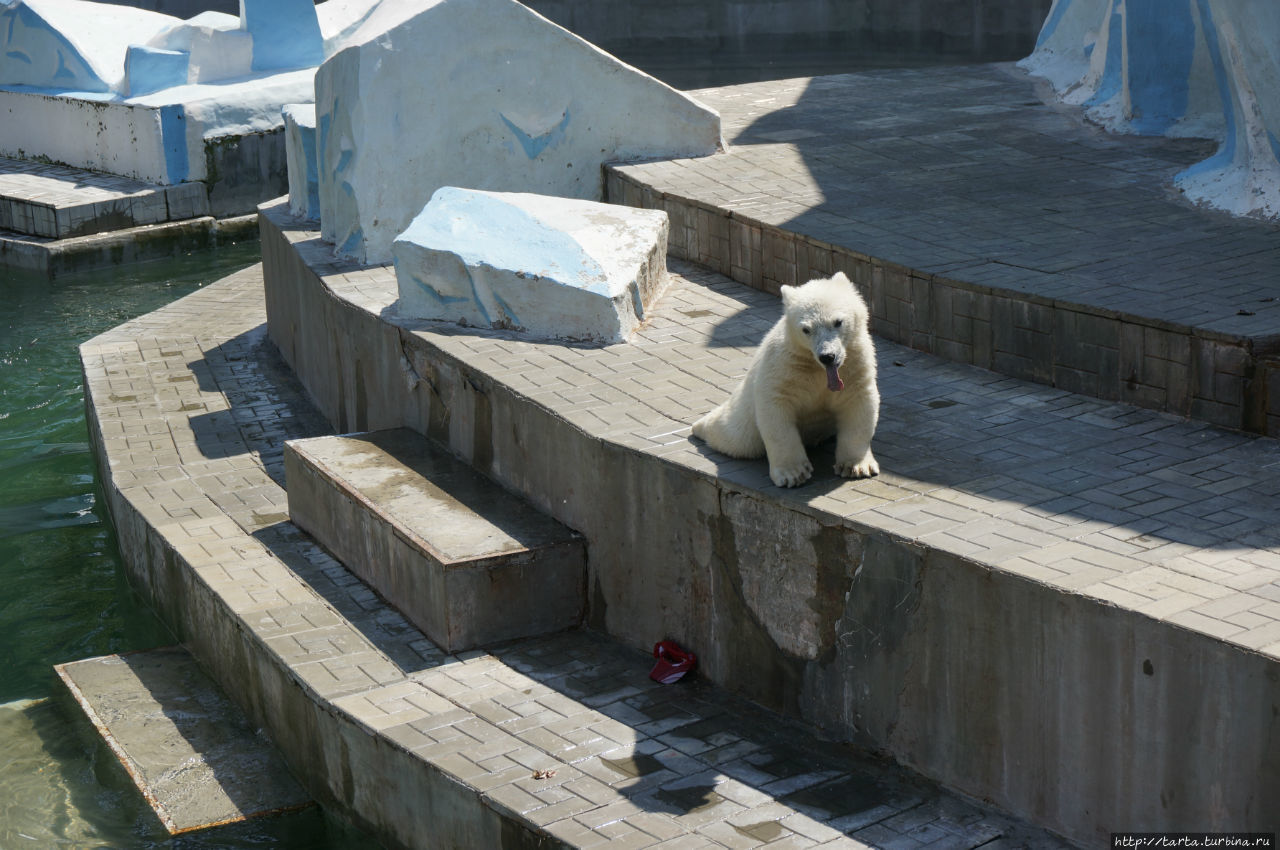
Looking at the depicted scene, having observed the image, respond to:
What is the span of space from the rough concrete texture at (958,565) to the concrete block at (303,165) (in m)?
3.46

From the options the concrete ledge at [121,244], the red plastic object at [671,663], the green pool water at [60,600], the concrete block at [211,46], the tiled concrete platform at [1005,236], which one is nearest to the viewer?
the red plastic object at [671,663]

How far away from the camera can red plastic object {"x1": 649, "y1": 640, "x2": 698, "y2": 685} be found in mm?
5676

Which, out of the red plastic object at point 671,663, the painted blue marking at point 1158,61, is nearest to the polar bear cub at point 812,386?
the red plastic object at point 671,663

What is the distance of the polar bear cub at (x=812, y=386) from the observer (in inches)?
193

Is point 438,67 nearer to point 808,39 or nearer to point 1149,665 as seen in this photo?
point 1149,665

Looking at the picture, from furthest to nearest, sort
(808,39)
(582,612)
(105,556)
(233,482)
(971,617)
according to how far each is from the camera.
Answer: (808,39) → (105,556) → (233,482) → (582,612) → (971,617)

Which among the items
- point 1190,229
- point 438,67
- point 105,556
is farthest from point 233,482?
point 1190,229

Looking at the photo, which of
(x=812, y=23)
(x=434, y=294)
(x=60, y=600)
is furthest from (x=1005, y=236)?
(x=812, y=23)

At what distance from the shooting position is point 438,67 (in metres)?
9.14

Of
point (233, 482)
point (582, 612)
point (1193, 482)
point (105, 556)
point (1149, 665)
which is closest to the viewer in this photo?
point (1149, 665)

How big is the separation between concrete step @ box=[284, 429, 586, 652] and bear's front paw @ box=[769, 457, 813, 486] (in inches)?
49.2

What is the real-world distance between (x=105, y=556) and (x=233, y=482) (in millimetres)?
1209

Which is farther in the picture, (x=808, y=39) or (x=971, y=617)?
(x=808, y=39)

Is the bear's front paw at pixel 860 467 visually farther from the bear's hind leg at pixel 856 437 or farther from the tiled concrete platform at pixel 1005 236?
the tiled concrete platform at pixel 1005 236
